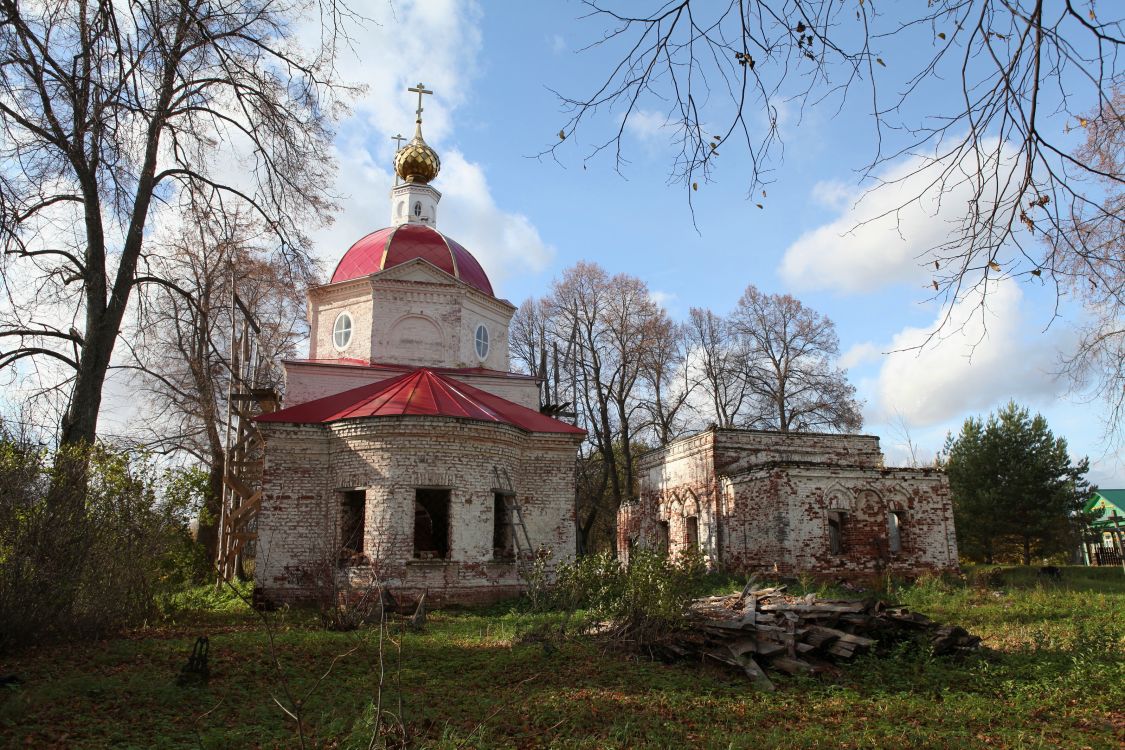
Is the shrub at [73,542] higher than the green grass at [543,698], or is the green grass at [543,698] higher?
the shrub at [73,542]

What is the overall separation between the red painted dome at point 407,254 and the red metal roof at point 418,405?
12.4 feet

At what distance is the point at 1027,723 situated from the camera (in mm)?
6664

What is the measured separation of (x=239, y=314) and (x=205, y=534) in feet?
24.6

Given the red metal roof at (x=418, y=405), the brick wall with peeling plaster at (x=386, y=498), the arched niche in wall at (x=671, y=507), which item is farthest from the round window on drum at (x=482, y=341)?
the arched niche in wall at (x=671, y=507)

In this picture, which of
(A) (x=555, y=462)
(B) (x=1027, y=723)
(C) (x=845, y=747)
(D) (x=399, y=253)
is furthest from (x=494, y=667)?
(D) (x=399, y=253)

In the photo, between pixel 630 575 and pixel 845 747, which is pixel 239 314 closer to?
pixel 630 575

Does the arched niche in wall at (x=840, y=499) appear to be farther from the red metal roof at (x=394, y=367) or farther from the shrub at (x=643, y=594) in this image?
the shrub at (x=643, y=594)

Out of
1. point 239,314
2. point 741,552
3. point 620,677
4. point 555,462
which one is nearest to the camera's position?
point 620,677

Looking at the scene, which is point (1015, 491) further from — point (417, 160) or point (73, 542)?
point (73, 542)

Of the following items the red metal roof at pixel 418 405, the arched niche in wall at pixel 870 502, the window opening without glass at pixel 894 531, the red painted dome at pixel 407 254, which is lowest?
the window opening without glass at pixel 894 531

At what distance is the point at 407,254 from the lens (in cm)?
2081

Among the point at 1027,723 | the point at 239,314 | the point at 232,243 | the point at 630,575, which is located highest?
the point at 239,314

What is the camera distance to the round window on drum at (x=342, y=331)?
1988cm

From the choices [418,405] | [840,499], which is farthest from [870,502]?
[418,405]
